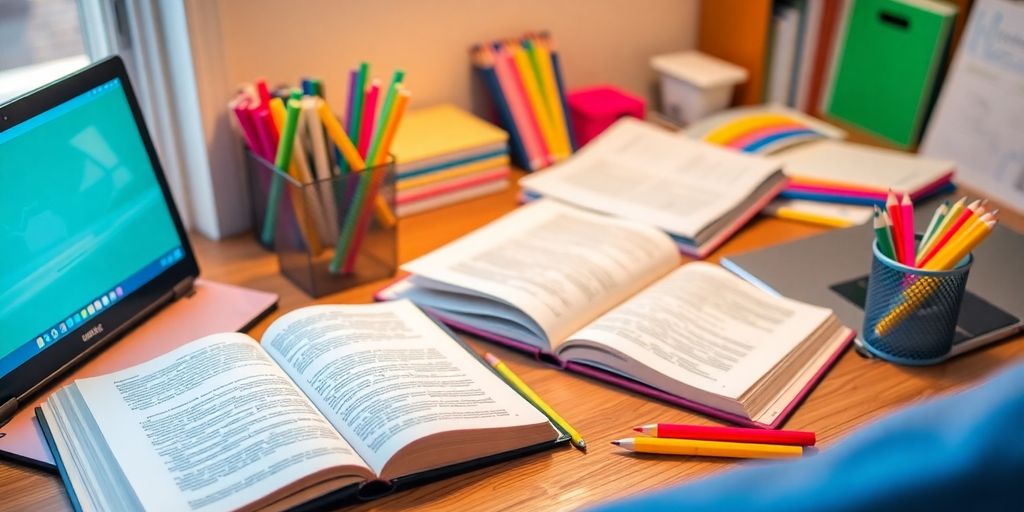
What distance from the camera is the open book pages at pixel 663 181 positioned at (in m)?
1.32

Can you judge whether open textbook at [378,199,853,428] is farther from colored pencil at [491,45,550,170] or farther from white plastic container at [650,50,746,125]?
white plastic container at [650,50,746,125]

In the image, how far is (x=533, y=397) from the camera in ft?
3.23

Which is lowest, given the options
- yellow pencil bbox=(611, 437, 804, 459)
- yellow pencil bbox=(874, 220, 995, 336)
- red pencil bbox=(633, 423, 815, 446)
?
yellow pencil bbox=(611, 437, 804, 459)

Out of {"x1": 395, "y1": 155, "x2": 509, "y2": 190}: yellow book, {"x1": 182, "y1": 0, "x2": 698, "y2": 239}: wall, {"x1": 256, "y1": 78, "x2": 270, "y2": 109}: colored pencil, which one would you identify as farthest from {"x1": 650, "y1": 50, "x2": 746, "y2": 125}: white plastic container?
{"x1": 256, "y1": 78, "x2": 270, "y2": 109}: colored pencil

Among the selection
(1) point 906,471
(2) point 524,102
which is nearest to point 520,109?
(2) point 524,102

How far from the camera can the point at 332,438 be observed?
856mm

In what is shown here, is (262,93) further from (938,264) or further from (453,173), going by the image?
(938,264)

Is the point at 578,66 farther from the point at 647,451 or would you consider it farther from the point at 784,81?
the point at 647,451

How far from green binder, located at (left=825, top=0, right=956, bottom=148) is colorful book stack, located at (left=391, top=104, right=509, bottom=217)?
61 cm

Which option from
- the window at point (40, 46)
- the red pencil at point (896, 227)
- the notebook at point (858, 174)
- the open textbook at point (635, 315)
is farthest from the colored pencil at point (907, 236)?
the window at point (40, 46)

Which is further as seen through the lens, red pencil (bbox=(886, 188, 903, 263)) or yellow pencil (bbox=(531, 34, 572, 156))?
yellow pencil (bbox=(531, 34, 572, 156))

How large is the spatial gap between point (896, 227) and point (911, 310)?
0.08 meters

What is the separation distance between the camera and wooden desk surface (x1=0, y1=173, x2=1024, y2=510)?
0.87 m

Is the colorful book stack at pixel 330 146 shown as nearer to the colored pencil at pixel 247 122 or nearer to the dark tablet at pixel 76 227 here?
the colored pencil at pixel 247 122
